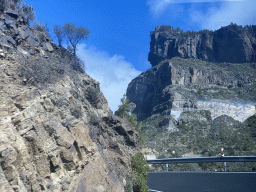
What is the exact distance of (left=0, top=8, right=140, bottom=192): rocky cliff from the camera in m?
6.76

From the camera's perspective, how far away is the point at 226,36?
9312cm

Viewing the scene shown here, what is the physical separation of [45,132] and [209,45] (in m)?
98.3

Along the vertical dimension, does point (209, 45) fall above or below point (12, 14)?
above

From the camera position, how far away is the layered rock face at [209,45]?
87375 mm

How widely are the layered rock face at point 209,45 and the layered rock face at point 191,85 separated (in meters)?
5.88

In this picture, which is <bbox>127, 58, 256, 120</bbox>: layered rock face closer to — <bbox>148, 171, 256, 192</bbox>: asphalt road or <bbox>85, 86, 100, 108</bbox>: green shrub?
<bbox>85, 86, 100, 108</bbox>: green shrub

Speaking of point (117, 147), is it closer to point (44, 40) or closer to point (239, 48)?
point (44, 40)

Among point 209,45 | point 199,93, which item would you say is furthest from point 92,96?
point 209,45

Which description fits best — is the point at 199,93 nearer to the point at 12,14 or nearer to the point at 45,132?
the point at 12,14

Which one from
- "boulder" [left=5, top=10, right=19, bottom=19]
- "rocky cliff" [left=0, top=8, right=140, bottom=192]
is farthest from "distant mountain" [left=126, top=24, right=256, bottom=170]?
"boulder" [left=5, top=10, right=19, bottom=19]

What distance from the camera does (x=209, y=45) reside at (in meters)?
95.3

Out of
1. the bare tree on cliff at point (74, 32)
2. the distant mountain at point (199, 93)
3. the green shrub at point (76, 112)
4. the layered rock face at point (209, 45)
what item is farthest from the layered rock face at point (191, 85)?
the green shrub at point (76, 112)

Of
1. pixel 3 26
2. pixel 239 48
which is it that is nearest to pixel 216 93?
pixel 239 48

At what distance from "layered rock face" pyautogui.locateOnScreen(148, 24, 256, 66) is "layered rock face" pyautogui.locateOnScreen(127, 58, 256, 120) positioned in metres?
5.88
